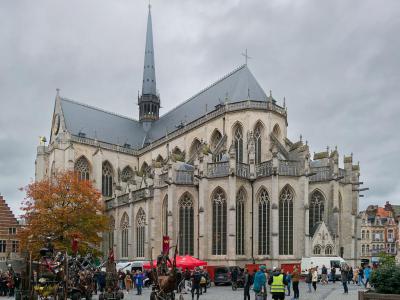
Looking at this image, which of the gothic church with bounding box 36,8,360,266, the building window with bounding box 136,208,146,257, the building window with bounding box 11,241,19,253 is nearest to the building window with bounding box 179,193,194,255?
the gothic church with bounding box 36,8,360,266

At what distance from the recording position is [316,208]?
127 ft

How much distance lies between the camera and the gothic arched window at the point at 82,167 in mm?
53375

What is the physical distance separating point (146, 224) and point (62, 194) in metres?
7.48

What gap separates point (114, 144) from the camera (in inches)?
2213

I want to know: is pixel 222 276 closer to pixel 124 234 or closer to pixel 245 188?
pixel 245 188

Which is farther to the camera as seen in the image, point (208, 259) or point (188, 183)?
point (188, 183)

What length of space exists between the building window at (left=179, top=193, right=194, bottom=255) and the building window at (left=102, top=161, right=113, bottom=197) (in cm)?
1887

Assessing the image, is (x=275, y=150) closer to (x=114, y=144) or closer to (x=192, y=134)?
(x=192, y=134)

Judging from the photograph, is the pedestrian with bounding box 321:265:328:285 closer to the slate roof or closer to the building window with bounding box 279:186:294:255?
the building window with bounding box 279:186:294:255


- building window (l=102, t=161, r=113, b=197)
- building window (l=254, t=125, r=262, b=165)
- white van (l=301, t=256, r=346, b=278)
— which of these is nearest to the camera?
white van (l=301, t=256, r=346, b=278)

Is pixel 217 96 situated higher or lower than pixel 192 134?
higher

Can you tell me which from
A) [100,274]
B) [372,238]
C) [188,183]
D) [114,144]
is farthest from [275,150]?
[372,238]

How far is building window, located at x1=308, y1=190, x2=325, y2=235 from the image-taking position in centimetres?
3841

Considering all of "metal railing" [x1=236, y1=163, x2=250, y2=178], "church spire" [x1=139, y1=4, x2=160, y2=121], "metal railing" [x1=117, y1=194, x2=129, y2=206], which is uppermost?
"church spire" [x1=139, y1=4, x2=160, y2=121]
